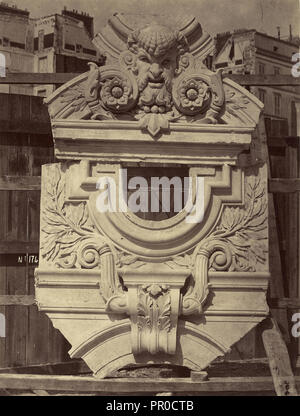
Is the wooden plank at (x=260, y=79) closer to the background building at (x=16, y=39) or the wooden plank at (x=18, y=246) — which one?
the background building at (x=16, y=39)

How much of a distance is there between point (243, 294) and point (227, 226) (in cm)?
37

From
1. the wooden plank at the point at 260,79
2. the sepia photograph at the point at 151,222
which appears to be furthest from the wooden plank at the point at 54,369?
the wooden plank at the point at 260,79

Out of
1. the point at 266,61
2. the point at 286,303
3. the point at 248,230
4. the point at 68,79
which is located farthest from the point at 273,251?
the point at 68,79

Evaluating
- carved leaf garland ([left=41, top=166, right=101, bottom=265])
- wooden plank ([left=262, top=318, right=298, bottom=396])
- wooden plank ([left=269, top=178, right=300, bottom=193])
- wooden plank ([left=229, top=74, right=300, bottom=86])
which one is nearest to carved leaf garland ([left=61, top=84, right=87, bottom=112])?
carved leaf garland ([left=41, top=166, right=101, bottom=265])

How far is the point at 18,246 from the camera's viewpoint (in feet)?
17.4

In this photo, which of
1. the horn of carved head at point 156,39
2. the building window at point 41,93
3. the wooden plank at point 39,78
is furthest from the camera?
the building window at point 41,93

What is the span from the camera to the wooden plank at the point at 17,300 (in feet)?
16.8

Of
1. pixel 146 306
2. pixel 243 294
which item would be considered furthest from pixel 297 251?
pixel 146 306

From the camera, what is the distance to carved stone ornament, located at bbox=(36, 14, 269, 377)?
15.4 feet

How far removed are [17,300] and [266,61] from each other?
81.4 inches

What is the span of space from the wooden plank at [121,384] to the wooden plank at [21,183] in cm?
106

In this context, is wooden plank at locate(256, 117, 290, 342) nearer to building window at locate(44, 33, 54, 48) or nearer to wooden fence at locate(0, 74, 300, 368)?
wooden fence at locate(0, 74, 300, 368)
